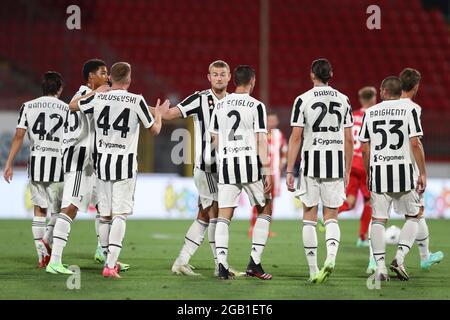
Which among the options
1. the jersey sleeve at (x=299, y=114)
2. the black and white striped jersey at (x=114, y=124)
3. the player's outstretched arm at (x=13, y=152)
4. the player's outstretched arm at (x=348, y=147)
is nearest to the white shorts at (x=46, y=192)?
the player's outstretched arm at (x=13, y=152)

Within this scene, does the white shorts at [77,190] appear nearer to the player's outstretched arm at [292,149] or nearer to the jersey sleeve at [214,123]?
the jersey sleeve at [214,123]


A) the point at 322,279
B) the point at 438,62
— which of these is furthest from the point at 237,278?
the point at 438,62

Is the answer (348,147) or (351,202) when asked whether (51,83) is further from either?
(351,202)

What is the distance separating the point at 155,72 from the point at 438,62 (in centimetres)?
818

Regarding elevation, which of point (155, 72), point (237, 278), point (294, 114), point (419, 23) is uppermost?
point (419, 23)

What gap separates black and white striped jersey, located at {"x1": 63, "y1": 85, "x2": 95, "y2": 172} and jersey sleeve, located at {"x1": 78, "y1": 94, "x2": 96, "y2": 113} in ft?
1.21

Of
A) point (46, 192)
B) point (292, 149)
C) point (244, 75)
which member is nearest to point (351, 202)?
point (292, 149)

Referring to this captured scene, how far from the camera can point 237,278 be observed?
27.1 ft

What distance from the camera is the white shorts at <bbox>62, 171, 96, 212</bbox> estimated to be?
27.8ft

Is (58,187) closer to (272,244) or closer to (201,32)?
(272,244)

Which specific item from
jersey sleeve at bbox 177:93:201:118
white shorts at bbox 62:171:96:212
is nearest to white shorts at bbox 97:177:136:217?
white shorts at bbox 62:171:96:212

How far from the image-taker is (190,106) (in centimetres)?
849

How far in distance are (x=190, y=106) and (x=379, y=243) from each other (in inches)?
86.7

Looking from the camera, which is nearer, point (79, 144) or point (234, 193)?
point (234, 193)
